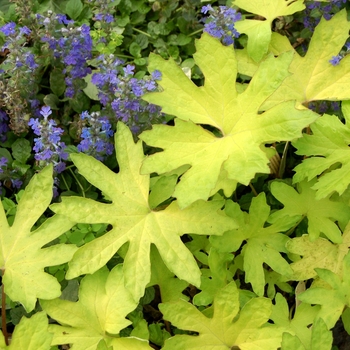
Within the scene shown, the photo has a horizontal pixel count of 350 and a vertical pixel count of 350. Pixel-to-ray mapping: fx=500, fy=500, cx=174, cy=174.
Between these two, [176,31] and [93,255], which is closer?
[93,255]

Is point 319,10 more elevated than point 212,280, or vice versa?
point 319,10

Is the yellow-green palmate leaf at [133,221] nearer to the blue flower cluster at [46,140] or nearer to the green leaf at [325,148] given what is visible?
the blue flower cluster at [46,140]

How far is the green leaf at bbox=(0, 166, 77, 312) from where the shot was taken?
152 centimetres

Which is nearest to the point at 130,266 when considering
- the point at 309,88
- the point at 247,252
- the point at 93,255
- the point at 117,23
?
the point at 93,255

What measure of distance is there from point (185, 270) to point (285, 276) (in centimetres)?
39

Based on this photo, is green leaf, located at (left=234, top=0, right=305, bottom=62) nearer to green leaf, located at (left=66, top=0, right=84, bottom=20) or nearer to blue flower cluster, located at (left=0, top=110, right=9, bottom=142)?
green leaf, located at (left=66, top=0, right=84, bottom=20)

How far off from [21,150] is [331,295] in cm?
128

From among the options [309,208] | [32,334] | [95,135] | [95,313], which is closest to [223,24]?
[95,135]

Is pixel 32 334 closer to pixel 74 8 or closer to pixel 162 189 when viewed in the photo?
pixel 162 189

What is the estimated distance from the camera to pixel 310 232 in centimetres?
165

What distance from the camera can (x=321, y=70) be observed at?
173 cm

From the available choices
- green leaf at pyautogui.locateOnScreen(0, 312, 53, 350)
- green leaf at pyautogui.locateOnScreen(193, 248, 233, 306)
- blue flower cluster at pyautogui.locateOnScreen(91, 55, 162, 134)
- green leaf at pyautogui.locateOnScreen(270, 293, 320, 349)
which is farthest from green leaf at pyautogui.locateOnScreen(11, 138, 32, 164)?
green leaf at pyautogui.locateOnScreen(270, 293, 320, 349)

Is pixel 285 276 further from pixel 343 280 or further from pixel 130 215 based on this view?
pixel 130 215

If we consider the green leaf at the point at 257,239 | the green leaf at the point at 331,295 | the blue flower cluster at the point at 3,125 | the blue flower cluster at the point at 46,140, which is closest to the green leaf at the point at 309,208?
the green leaf at the point at 257,239
